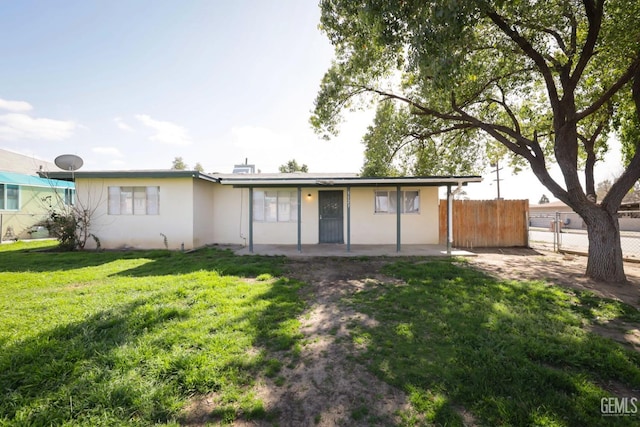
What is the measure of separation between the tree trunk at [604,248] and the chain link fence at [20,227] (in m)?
18.9

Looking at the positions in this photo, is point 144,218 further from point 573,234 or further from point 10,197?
point 573,234

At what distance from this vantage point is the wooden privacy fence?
10.1 meters

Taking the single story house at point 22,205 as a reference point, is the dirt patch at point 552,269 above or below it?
below

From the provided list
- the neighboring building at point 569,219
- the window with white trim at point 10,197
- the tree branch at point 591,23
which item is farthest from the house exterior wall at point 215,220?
the neighboring building at point 569,219

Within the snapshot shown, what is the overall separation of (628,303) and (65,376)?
7547 mm

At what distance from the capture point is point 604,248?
5.42m

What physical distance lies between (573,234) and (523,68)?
15.2 m

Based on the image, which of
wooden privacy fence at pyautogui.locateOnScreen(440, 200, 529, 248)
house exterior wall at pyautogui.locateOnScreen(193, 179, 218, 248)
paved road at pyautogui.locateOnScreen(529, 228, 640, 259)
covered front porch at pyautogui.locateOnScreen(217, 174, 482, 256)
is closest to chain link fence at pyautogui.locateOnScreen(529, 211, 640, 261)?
paved road at pyautogui.locateOnScreen(529, 228, 640, 259)

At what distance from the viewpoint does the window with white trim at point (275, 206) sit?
415 inches

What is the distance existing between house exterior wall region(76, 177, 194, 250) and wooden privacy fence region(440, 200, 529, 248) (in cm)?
1042

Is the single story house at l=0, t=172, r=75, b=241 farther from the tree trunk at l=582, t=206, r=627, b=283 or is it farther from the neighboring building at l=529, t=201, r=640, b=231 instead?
the neighboring building at l=529, t=201, r=640, b=231

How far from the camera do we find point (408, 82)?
8.77 m

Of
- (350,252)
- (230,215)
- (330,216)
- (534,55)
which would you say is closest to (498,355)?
(350,252)

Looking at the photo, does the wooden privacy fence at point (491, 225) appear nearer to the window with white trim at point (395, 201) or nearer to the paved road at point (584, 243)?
the paved road at point (584, 243)
